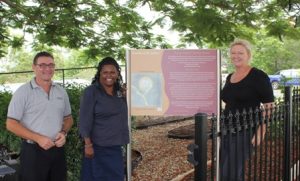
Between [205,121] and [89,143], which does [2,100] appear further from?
[205,121]

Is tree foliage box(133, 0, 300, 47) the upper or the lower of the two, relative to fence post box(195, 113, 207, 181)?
upper

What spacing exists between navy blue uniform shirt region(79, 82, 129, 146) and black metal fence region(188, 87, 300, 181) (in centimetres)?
93

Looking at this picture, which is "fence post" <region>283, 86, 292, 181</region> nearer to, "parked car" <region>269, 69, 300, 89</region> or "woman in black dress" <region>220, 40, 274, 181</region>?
"woman in black dress" <region>220, 40, 274, 181</region>

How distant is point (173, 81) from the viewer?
4.82m

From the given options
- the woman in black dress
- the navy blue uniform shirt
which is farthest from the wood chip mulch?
the woman in black dress

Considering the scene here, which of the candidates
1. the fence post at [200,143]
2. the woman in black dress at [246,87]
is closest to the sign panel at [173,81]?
the woman in black dress at [246,87]

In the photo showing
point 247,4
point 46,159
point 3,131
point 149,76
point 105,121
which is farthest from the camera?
point 247,4

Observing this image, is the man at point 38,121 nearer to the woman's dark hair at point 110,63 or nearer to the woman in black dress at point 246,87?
the woman's dark hair at point 110,63

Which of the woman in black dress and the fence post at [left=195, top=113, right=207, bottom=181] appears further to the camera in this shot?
the woman in black dress

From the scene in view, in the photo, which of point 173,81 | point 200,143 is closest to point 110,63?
point 173,81

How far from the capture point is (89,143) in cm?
438

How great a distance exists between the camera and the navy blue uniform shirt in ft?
14.2

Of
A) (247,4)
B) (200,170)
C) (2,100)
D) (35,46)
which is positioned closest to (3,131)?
(2,100)

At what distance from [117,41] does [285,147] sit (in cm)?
534
